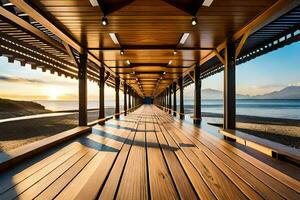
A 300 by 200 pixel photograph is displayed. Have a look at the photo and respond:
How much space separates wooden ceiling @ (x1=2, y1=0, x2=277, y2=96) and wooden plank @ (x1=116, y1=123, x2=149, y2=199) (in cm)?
253

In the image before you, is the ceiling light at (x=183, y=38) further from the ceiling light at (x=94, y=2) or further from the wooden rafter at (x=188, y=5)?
the ceiling light at (x=94, y=2)

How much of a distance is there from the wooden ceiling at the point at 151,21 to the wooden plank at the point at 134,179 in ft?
8.29

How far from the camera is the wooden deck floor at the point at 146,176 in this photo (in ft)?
7.48

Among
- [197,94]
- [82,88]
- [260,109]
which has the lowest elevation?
[260,109]

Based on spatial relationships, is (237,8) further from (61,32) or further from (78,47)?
(78,47)

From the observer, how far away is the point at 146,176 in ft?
9.12

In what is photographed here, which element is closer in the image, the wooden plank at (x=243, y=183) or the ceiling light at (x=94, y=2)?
the wooden plank at (x=243, y=183)

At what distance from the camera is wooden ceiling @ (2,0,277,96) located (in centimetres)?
383

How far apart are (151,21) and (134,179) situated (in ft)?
10.2

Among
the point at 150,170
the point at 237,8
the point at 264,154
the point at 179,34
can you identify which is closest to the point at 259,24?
the point at 237,8

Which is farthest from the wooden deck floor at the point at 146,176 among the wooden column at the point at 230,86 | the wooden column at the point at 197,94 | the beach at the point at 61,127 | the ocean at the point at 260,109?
the ocean at the point at 260,109

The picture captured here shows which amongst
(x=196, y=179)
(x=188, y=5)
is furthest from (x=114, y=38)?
(x=196, y=179)

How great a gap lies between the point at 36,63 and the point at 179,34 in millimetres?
5847

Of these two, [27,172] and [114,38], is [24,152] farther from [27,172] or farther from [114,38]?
[114,38]
